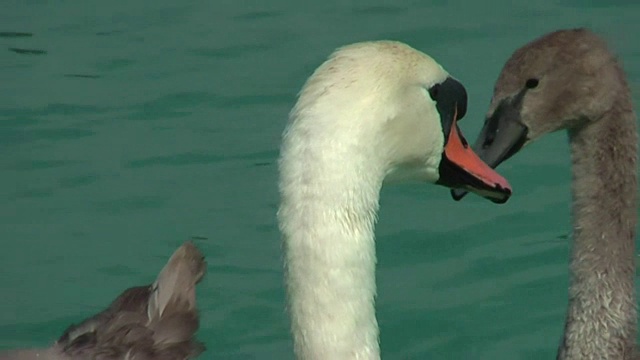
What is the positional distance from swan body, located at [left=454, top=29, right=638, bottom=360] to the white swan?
134cm

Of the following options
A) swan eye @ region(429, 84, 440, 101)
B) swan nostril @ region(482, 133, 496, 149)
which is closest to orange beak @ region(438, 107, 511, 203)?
swan eye @ region(429, 84, 440, 101)

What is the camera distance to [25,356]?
17.5 ft

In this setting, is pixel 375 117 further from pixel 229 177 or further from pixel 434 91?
pixel 229 177

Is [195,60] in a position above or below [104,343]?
below

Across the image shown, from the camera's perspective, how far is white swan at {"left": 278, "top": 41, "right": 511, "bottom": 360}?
14.0 ft

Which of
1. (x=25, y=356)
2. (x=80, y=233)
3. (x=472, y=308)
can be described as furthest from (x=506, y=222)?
(x=25, y=356)

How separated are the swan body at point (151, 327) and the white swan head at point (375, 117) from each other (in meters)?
1.07

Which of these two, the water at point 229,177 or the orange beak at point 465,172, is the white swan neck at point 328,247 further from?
the water at point 229,177

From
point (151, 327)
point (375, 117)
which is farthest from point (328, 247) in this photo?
point (151, 327)

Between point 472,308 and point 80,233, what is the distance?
1.75 meters

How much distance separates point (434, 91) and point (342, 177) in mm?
517

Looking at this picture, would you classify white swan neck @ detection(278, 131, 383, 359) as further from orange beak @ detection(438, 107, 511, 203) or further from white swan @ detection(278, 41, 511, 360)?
orange beak @ detection(438, 107, 511, 203)

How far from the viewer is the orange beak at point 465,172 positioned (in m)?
4.90

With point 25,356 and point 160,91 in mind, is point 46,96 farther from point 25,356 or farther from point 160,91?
point 25,356
